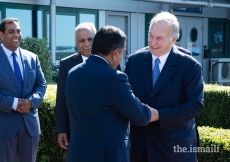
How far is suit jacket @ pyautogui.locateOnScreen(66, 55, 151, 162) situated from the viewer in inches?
117

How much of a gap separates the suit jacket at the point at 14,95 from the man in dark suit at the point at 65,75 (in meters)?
0.49

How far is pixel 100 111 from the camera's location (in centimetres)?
298

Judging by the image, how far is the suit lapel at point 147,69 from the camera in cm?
365

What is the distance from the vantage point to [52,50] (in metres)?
11.0

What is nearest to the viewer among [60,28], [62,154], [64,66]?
[64,66]

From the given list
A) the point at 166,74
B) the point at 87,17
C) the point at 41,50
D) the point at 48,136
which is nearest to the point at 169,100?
the point at 166,74

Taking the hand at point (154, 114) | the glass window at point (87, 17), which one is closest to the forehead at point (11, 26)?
the hand at point (154, 114)

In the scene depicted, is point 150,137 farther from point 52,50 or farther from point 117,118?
point 52,50

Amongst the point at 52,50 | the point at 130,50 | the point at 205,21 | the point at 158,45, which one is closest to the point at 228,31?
the point at 205,21

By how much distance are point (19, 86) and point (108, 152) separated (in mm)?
1802

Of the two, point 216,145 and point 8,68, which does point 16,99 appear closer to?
point 8,68

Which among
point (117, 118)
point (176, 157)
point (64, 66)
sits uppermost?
point (64, 66)

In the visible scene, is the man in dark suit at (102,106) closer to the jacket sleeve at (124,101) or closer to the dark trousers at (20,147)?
the jacket sleeve at (124,101)

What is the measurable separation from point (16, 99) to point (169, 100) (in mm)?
1642
